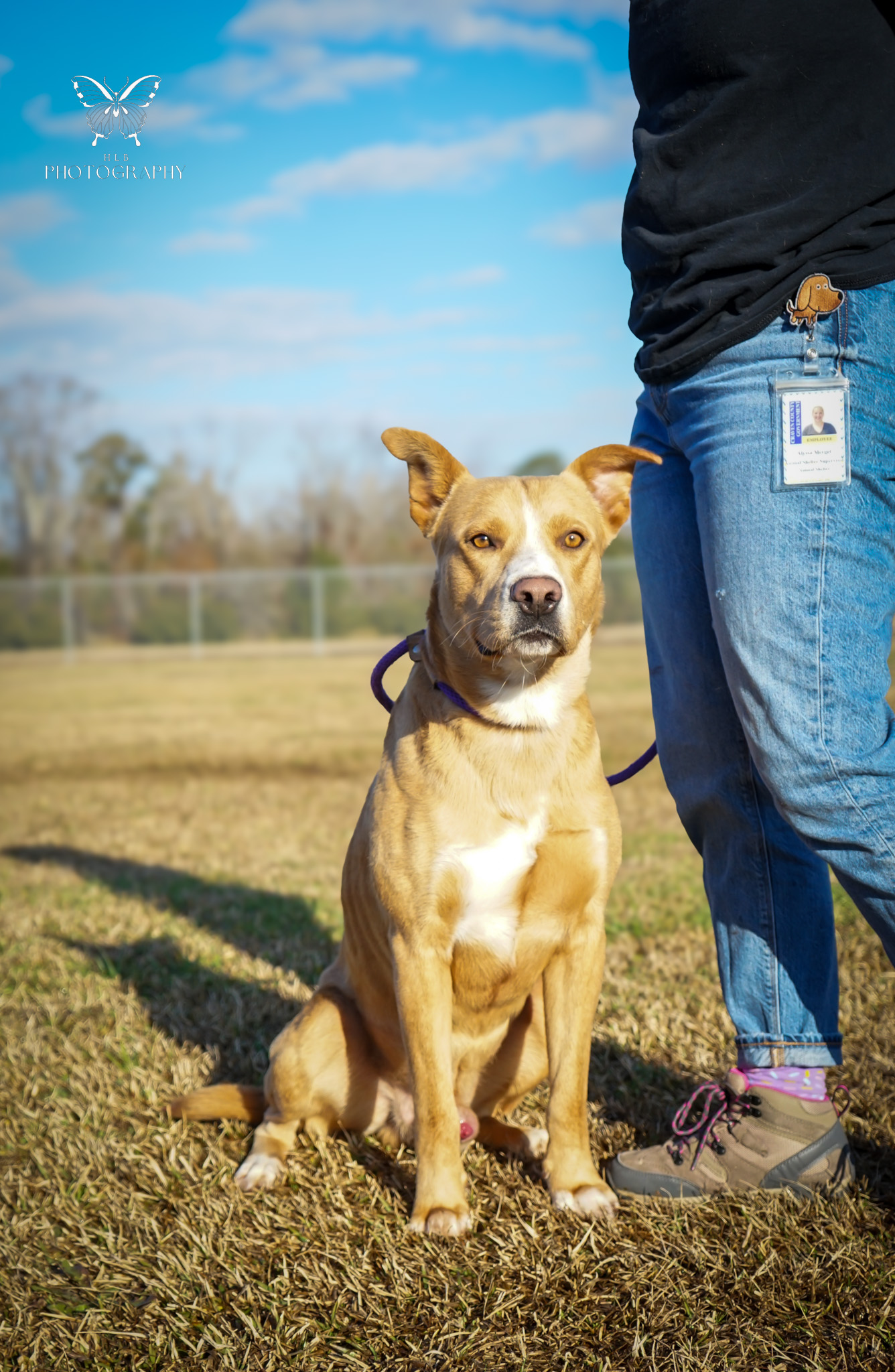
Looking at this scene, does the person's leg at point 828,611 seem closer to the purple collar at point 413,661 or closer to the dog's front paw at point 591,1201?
the purple collar at point 413,661

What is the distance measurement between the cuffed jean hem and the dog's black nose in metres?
1.07

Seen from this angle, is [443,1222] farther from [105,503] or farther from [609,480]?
[105,503]

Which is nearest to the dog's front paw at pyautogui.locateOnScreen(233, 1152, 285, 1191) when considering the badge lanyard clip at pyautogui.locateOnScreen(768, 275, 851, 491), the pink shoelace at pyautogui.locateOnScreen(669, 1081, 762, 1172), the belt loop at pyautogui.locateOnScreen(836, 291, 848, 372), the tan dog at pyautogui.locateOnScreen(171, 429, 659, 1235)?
the tan dog at pyautogui.locateOnScreen(171, 429, 659, 1235)

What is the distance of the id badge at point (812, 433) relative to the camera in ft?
6.23

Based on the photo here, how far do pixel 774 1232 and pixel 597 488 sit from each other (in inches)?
69.3

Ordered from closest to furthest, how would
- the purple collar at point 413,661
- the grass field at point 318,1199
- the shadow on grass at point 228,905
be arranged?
the grass field at point 318,1199 → the purple collar at point 413,661 → the shadow on grass at point 228,905

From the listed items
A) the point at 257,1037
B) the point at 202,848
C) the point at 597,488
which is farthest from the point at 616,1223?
the point at 202,848

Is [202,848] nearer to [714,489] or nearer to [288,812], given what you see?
[288,812]

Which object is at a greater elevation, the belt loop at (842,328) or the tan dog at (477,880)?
the belt loop at (842,328)

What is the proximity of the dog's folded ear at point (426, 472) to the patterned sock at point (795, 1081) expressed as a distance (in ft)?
4.97

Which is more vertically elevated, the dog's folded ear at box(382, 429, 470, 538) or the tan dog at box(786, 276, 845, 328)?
the tan dog at box(786, 276, 845, 328)

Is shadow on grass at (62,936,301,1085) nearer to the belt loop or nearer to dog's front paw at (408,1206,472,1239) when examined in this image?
dog's front paw at (408,1206,472,1239)

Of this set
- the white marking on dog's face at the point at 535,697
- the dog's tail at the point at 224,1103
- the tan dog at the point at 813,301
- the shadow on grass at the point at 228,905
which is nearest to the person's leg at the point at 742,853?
the white marking on dog's face at the point at 535,697

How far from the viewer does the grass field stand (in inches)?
72.9
